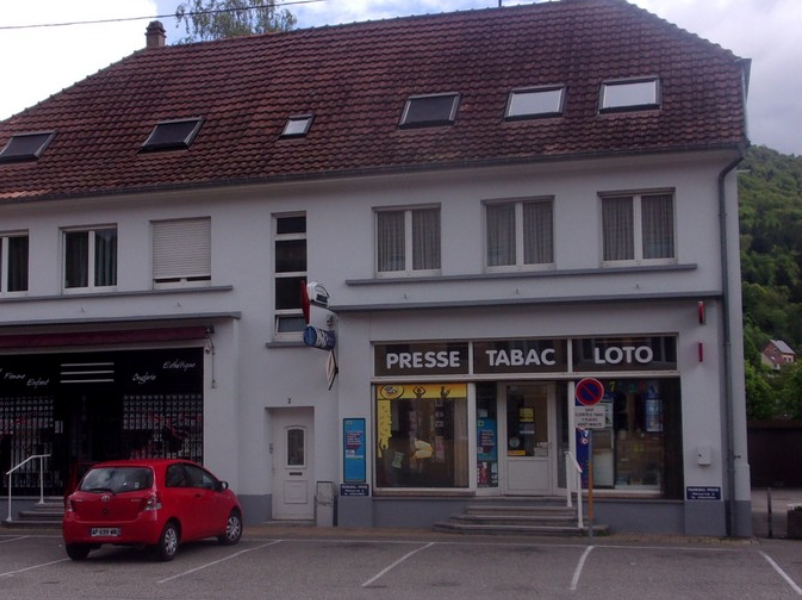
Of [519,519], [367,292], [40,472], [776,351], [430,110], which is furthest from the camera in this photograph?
[776,351]

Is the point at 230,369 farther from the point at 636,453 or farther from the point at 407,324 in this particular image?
the point at 636,453

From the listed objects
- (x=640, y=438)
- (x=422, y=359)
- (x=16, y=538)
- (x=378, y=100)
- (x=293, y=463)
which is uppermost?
(x=378, y=100)

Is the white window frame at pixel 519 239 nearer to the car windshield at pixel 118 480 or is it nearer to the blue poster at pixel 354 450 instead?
the blue poster at pixel 354 450

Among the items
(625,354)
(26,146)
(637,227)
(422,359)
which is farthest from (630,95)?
(26,146)

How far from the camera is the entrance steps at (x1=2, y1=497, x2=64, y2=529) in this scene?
2092 cm

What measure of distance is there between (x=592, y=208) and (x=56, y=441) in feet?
37.8

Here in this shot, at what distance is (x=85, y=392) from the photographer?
21.7 m

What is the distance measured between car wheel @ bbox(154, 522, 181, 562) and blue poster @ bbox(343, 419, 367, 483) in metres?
4.80

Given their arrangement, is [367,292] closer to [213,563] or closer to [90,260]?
[90,260]

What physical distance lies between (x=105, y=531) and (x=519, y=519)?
23.2 feet

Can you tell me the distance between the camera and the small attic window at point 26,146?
23.5 meters

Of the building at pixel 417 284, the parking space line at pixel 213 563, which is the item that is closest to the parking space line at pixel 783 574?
the building at pixel 417 284

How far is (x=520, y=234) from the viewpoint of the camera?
1986cm

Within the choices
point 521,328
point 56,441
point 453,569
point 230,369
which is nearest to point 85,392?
point 56,441
